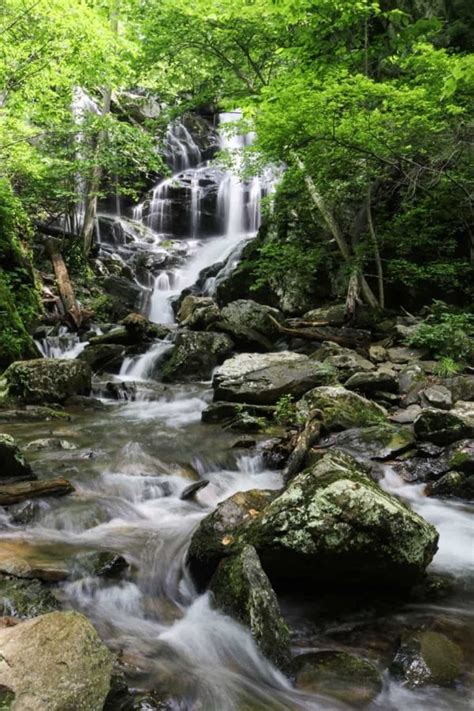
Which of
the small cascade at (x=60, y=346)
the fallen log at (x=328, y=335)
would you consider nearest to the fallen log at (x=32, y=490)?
the fallen log at (x=328, y=335)

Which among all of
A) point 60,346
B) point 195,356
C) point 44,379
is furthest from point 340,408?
point 60,346

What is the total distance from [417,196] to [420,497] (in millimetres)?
9692

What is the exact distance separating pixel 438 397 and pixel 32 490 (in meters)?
5.97

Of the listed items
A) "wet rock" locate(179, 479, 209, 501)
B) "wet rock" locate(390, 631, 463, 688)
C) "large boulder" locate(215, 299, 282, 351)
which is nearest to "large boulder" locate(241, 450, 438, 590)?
"wet rock" locate(390, 631, 463, 688)

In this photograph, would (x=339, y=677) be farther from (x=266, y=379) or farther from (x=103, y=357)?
(x=103, y=357)

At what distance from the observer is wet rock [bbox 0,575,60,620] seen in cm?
304

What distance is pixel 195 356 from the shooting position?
11.8m

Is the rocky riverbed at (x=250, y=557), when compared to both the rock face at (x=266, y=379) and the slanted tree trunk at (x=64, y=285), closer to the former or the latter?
the rock face at (x=266, y=379)

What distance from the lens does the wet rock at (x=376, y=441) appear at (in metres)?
6.40

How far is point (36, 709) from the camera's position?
1956mm

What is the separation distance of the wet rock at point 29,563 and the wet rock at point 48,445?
2.66 metres

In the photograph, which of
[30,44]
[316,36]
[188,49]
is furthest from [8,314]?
[316,36]

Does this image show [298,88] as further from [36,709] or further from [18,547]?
[36,709]

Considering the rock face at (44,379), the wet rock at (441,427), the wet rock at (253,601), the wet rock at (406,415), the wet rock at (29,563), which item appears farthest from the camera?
the rock face at (44,379)
